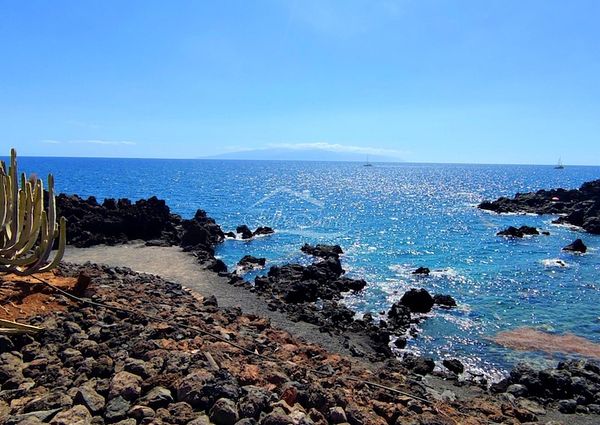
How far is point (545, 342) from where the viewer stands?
2081 cm

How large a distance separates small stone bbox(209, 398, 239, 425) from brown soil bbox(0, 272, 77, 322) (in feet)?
17.7

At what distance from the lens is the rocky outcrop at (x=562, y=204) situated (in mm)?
64438

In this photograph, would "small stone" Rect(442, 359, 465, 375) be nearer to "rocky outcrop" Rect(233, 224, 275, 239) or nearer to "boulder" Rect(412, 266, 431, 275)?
"boulder" Rect(412, 266, 431, 275)

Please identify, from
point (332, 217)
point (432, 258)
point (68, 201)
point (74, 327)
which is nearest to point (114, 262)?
point (68, 201)

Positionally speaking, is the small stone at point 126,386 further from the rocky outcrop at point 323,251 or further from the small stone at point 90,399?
the rocky outcrop at point 323,251

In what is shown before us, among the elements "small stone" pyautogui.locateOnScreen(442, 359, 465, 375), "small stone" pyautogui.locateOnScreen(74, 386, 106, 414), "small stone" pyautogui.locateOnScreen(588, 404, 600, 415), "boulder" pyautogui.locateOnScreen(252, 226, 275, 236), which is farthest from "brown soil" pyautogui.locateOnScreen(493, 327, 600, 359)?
"boulder" pyautogui.locateOnScreen(252, 226, 275, 236)

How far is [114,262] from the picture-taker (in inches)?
1169

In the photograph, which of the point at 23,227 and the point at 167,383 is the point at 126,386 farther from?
the point at 23,227

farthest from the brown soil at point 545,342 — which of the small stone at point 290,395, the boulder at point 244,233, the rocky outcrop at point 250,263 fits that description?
the boulder at point 244,233

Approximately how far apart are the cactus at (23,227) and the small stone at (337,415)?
257 inches

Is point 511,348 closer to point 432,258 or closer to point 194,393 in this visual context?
point 194,393

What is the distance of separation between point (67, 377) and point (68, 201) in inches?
1588

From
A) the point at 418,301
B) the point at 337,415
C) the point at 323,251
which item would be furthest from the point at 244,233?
the point at 337,415

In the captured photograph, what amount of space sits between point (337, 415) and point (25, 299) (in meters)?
7.80
